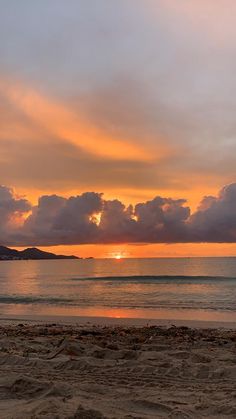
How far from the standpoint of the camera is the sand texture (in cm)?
548

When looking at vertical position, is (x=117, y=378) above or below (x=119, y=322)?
above

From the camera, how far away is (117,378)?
715 centimetres

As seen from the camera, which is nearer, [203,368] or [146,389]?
[146,389]

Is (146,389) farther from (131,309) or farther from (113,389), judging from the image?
(131,309)

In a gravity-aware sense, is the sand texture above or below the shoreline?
above

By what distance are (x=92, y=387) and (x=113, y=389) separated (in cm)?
34

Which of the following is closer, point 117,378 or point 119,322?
point 117,378

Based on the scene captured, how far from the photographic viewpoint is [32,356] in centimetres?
887

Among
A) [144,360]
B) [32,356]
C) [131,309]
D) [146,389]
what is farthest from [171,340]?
[131,309]

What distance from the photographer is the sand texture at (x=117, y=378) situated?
548 centimetres

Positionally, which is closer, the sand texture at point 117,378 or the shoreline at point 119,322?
the sand texture at point 117,378

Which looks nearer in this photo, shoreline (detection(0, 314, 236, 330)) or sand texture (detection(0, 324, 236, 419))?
sand texture (detection(0, 324, 236, 419))

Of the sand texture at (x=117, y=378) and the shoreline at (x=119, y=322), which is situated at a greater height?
the sand texture at (x=117, y=378)

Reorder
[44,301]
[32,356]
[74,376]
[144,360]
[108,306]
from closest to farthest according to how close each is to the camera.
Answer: [74,376]
[144,360]
[32,356]
[108,306]
[44,301]
